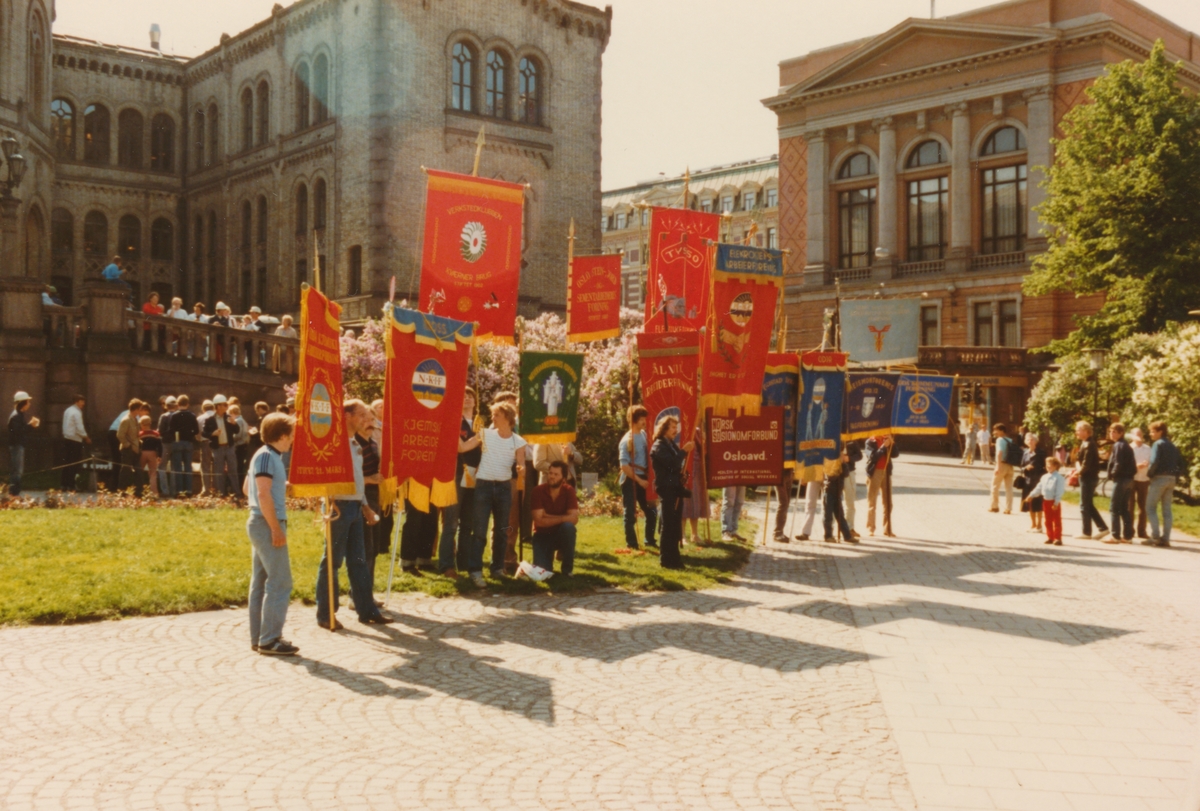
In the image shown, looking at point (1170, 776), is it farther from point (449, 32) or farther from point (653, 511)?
point (449, 32)

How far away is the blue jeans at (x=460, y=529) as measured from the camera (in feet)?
41.3

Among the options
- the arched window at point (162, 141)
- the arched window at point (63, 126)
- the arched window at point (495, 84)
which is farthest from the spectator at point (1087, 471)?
the arched window at point (63, 126)

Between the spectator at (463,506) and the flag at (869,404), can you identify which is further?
the flag at (869,404)

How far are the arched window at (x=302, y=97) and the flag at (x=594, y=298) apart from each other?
30.8 meters

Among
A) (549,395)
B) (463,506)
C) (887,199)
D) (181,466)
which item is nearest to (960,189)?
(887,199)

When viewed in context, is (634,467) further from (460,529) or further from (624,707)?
(624,707)

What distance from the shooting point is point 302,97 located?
148 feet

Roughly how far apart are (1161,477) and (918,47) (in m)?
40.2

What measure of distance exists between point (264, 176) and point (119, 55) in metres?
11.3

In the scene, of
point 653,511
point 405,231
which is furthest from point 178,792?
point 405,231

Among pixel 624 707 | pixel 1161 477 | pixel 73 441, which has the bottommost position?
pixel 624 707

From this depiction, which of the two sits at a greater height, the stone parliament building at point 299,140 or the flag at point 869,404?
the stone parliament building at point 299,140

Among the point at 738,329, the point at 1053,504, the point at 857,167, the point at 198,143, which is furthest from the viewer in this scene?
the point at 857,167

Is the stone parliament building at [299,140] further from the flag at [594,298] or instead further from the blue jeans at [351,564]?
the blue jeans at [351,564]
